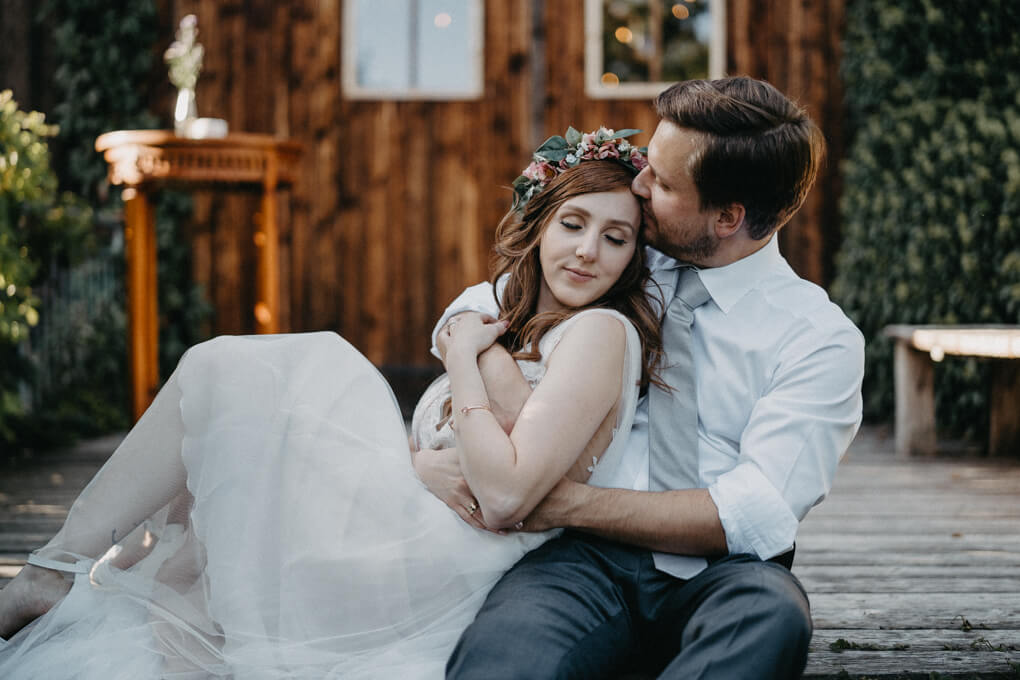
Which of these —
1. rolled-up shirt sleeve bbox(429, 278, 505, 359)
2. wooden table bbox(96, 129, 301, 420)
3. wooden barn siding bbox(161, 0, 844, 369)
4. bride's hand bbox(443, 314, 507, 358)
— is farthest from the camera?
wooden barn siding bbox(161, 0, 844, 369)

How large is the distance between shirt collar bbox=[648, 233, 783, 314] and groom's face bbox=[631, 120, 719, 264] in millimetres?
44

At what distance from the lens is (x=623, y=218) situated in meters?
1.93

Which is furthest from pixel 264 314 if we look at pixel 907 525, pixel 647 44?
pixel 647 44

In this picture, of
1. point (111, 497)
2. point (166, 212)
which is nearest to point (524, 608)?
point (111, 497)

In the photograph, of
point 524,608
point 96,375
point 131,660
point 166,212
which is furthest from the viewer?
point 166,212

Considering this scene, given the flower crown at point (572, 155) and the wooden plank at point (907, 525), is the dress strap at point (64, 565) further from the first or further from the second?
the wooden plank at point (907, 525)

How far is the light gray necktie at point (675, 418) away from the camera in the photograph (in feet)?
5.86

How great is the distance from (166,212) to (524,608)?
5.04 metres

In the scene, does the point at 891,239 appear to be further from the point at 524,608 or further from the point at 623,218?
the point at 524,608

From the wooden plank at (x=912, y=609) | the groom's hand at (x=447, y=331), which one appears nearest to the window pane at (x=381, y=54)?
the groom's hand at (x=447, y=331)

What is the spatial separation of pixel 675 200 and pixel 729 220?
122 mm

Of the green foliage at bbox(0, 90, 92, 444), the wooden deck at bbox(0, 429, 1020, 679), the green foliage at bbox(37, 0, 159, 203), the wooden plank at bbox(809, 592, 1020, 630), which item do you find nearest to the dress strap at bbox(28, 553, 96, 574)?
the wooden deck at bbox(0, 429, 1020, 679)

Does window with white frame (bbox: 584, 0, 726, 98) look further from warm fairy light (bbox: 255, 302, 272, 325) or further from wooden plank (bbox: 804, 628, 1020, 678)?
wooden plank (bbox: 804, 628, 1020, 678)

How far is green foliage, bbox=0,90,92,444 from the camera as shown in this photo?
11.9ft
